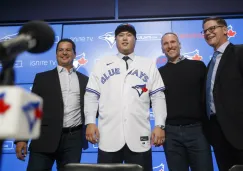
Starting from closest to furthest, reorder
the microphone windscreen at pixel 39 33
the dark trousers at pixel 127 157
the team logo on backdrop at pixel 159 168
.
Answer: the microphone windscreen at pixel 39 33 → the dark trousers at pixel 127 157 → the team logo on backdrop at pixel 159 168

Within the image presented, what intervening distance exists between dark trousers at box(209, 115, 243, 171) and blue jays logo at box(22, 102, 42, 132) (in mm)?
1644

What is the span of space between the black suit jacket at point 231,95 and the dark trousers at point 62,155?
1.11 meters

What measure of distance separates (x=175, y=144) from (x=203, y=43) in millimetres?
1953

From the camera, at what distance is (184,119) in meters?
2.24

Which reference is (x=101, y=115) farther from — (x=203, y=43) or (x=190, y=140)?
(x=203, y=43)

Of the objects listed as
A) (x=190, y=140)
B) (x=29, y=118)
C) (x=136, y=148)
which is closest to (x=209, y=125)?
(x=190, y=140)

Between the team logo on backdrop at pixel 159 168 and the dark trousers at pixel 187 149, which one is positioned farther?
the team logo on backdrop at pixel 159 168

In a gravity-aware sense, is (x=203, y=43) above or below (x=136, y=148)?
above

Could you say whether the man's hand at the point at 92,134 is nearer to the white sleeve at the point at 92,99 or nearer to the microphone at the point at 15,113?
the white sleeve at the point at 92,99

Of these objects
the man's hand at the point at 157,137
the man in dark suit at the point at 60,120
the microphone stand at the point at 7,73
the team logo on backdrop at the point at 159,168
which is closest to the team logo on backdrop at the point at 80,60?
the man in dark suit at the point at 60,120

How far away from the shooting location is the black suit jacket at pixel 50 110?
7.48 ft

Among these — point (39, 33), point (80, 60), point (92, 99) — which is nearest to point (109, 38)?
point (80, 60)

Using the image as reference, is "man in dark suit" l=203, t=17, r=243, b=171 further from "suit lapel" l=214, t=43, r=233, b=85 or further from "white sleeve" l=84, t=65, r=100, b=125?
"white sleeve" l=84, t=65, r=100, b=125

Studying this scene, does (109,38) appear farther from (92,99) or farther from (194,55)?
(92,99)
